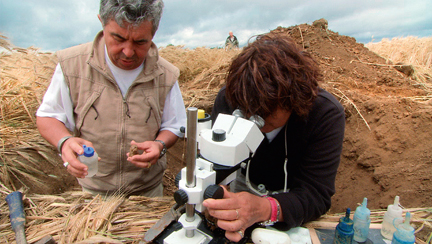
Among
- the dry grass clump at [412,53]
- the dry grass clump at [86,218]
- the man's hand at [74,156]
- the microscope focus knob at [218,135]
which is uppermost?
the dry grass clump at [412,53]

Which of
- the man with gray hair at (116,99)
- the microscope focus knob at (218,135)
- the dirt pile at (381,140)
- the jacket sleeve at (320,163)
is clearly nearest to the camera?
the microscope focus knob at (218,135)

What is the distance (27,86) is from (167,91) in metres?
3.03

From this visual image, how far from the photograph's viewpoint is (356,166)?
3.73 metres

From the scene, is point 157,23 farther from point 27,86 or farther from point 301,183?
point 27,86

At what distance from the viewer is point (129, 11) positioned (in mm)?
1546

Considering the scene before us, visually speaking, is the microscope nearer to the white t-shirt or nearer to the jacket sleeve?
the jacket sleeve

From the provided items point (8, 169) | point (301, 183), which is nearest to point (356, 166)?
point (301, 183)

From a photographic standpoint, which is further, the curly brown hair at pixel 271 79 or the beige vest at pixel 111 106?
the beige vest at pixel 111 106

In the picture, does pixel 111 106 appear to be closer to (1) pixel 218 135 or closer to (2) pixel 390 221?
(1) pixel 218 135

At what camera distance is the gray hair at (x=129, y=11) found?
153 cm

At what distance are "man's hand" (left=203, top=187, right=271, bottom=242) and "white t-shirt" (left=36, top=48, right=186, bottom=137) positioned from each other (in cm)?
108

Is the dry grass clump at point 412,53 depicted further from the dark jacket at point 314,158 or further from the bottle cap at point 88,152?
the bottle cap at point 88,152

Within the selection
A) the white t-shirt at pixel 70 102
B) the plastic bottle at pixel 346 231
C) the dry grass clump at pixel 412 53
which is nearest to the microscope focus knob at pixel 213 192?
the plastic bottle at pixel 346 231

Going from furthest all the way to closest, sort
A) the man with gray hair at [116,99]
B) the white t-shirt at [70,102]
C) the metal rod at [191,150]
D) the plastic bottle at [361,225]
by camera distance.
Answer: the white t-shirt at [70,102] → the man with gray hair at [116,99] → the plastic bottle at [361,225] → the metal rod at [191,150]
